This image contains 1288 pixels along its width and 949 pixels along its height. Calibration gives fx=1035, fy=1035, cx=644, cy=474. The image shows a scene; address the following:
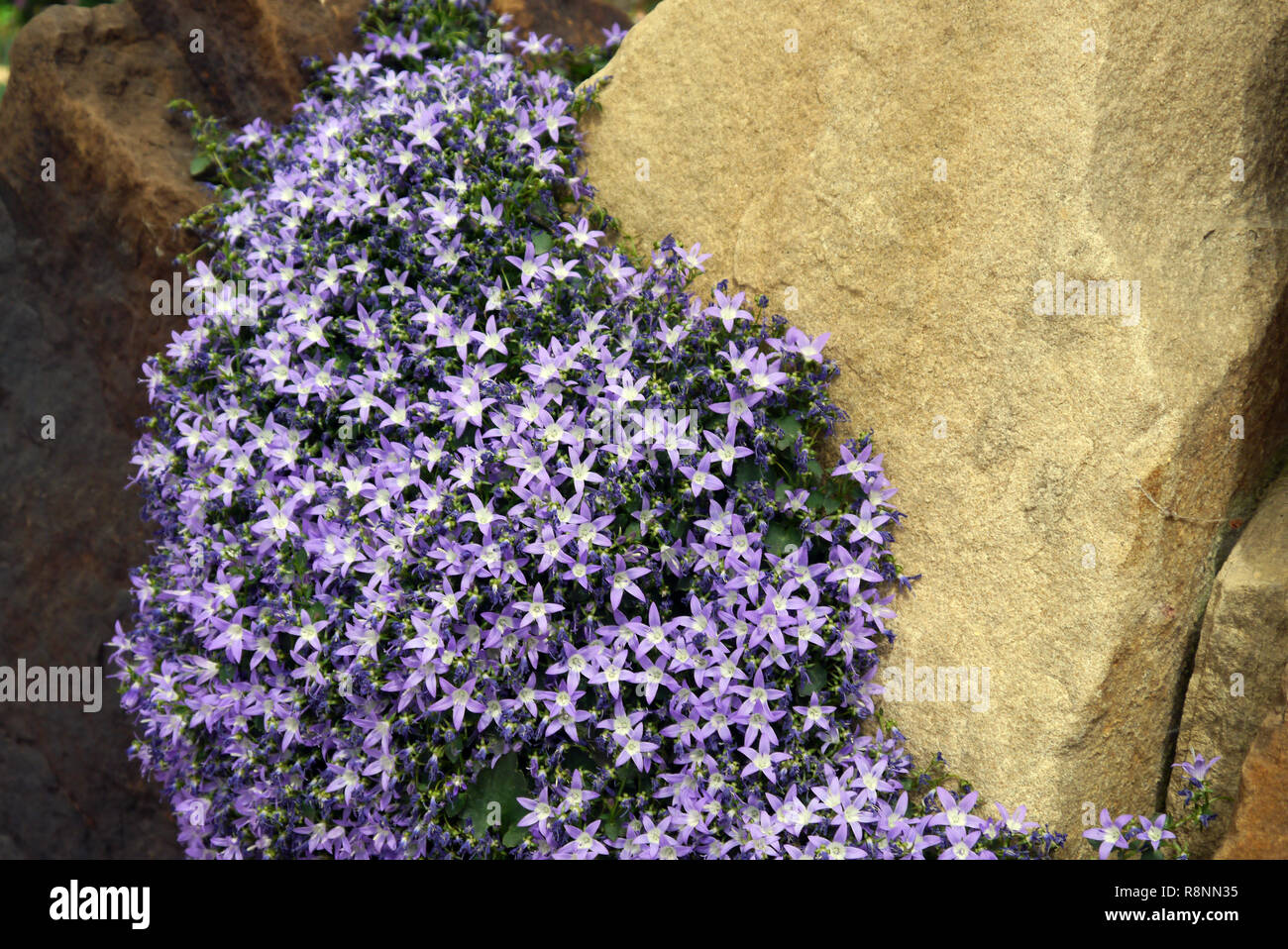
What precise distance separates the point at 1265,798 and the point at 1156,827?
40 cm

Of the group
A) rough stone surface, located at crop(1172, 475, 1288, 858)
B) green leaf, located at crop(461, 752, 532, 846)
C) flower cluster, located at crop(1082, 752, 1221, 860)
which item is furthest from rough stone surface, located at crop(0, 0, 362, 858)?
rough stone surface, located at crop(1172, 475, 1288, 858)

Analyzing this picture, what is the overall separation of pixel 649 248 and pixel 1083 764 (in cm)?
272

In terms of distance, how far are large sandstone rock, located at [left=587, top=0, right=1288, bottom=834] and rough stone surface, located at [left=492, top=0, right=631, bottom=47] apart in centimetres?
217

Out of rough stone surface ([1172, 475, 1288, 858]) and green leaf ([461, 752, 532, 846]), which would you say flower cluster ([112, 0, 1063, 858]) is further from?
rough stone surface ([1172, 475, 1288, 858])

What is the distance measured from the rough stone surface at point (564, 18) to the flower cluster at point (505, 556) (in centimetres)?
141

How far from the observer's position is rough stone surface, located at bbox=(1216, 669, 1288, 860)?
10.6 feet

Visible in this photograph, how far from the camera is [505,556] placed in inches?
143

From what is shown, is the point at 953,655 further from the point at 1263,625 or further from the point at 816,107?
the point at 816,107

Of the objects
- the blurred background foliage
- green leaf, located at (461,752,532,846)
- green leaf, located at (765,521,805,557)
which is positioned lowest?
green leaf, located at (461,752,532,846)

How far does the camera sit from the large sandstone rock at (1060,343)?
3.71 m

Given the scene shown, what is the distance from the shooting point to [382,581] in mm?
3746

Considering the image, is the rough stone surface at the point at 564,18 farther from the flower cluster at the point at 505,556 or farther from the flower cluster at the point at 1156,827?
the flower cluster at the point at 1156,827

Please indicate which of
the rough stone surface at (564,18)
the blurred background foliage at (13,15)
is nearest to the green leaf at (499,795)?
the rough stone surface at (564,18)

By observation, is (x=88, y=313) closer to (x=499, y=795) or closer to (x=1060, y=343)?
(x=499, y=795)
